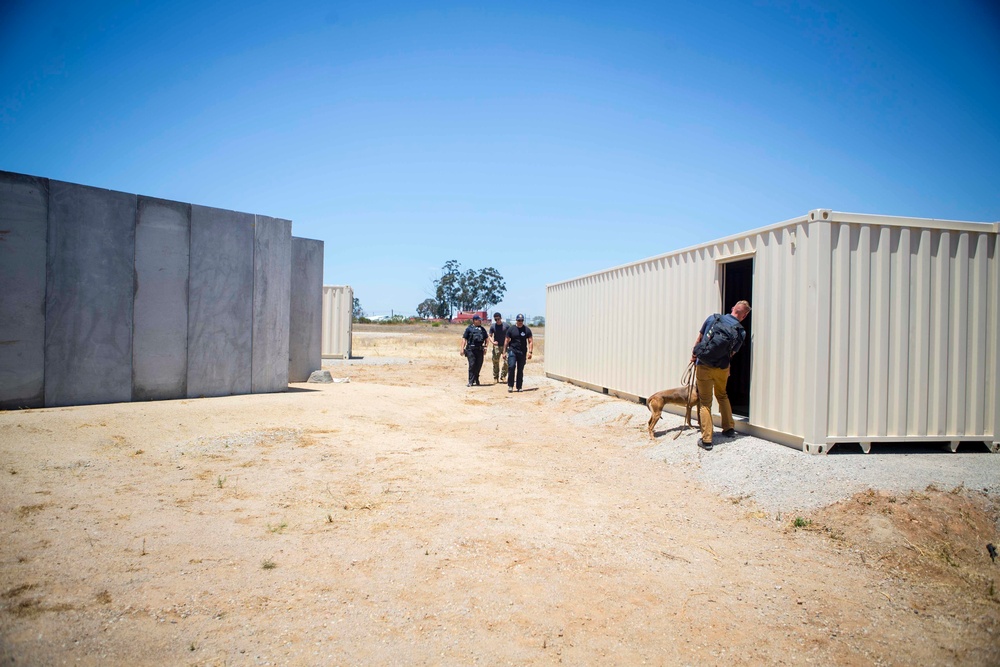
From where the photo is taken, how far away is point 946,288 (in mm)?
6086

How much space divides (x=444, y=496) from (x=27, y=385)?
20.0 ft

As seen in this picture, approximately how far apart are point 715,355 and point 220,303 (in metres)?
7.68

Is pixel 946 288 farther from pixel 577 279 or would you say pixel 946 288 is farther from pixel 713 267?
pixel 577 279

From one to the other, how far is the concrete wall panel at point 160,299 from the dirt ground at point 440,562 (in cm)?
177

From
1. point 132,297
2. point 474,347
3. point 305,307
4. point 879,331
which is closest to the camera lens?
point 879,331

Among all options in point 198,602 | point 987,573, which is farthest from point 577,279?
point 198,602

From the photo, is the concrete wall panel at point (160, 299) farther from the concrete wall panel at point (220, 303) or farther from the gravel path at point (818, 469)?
the gravel path at point (818, 469)

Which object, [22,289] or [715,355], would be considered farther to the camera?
[22,289]

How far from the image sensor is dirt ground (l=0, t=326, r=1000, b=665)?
295 centimetres

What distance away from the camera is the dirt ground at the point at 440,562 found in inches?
116

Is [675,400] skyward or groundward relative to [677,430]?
skyward

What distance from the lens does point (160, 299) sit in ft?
28.4

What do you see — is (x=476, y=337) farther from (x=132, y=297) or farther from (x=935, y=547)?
(x=935, y=547)

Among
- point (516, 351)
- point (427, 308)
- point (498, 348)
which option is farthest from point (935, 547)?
point (427, 308)
